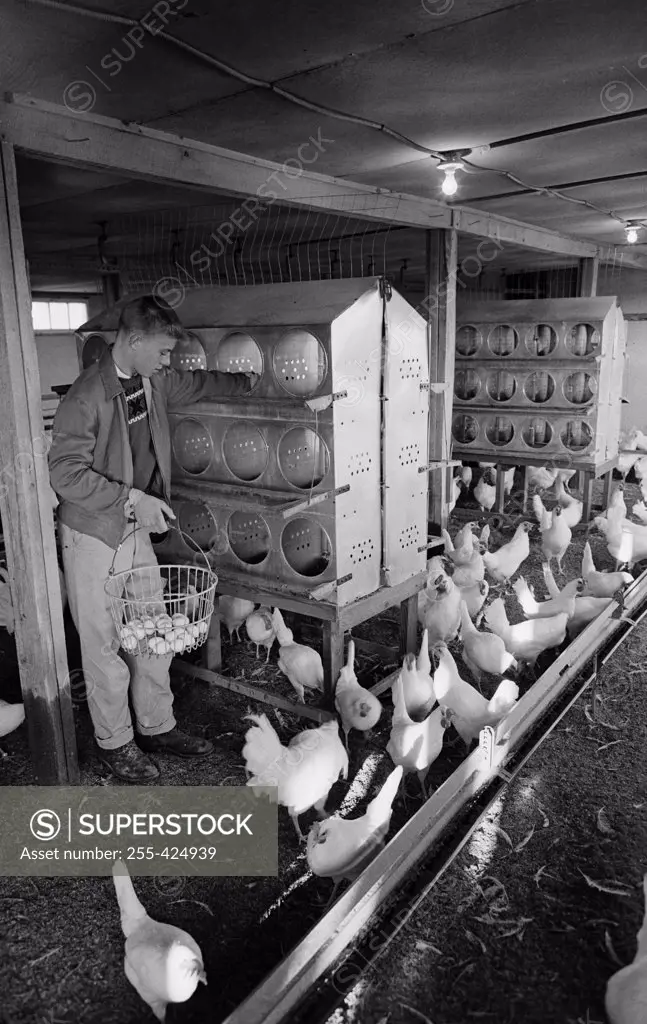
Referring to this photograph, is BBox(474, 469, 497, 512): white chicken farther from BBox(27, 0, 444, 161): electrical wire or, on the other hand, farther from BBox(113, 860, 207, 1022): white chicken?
BBox(113, 860, 207, 1022): white chicken

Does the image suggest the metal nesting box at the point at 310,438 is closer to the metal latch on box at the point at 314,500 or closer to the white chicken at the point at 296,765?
the metal latch on box at the point at 314,500

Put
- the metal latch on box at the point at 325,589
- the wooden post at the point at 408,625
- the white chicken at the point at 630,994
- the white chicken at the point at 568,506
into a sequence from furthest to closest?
the white chicken at the point at 568,506 → the wooden post at the point at 408,625 → the metal latch on box at the point at 325,589 → the white chicken at the point at 630,994

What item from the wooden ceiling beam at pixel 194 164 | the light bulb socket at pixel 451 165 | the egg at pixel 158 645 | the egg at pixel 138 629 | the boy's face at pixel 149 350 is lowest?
the egg at pixel 158 645

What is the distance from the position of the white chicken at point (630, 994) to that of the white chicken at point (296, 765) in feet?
3.44

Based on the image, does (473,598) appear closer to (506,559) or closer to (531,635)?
(531,635)

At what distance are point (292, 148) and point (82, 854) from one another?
3.08m

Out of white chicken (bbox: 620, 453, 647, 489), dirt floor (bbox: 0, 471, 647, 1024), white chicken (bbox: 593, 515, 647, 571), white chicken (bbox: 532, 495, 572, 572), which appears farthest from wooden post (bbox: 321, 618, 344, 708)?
white chicken (bbox: 620, 453, 647, 489)

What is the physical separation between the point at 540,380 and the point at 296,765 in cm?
504

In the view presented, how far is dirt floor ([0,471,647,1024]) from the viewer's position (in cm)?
186

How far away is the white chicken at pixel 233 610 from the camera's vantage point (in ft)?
13.0

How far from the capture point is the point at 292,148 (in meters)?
3.23

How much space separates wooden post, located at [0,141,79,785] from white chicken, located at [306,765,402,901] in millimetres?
1143

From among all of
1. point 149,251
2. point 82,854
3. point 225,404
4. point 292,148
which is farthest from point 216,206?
point 82,854

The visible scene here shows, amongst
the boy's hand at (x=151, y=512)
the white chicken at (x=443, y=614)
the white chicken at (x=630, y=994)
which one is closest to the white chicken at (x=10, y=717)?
the boy's hand at (x=151, y=512)
